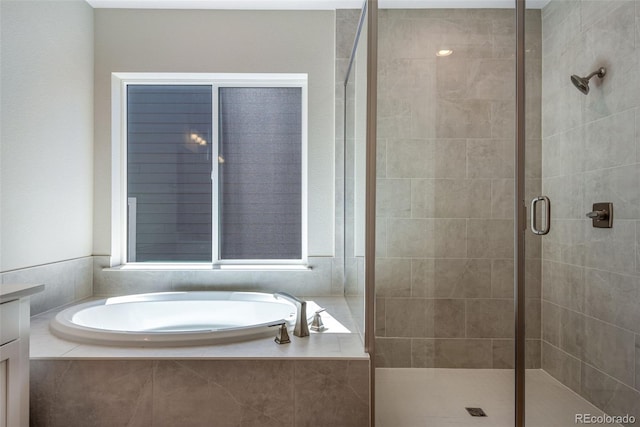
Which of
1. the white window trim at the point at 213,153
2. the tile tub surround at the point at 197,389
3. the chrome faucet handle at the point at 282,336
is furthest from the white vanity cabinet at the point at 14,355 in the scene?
the white window trim at the point at 213,153

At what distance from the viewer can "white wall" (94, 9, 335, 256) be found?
8.46 feet

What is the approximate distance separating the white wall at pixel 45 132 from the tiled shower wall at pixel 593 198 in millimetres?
2534

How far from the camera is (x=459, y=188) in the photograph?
1346mm

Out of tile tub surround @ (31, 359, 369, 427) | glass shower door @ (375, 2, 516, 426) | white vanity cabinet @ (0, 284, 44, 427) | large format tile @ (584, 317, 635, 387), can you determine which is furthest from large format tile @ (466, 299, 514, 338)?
white vanity cabinet @ (0, 284, 44, 427)

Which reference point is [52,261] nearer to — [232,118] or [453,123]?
[232,118]

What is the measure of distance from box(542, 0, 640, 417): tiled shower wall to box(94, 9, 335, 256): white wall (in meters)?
1.55

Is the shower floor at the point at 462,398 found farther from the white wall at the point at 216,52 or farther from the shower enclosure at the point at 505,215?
the white wall at the point at 216,52

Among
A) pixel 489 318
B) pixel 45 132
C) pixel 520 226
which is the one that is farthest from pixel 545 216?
pixel 45 132

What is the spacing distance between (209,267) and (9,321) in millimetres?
1409

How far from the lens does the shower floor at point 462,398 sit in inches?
48.5

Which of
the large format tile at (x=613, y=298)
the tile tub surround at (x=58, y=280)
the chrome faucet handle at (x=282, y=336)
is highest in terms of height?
the large format tile at (x=613, y=298)

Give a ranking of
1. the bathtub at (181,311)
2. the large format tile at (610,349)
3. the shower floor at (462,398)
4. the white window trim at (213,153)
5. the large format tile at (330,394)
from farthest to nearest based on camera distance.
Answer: the white window trim at (213,153)
the bathtub at (181,311)
the large format tile at (330,394)
the shower floor at (462,398)
the large format tile at (610,349)

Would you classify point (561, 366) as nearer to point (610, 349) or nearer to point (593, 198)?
point (610, 349)

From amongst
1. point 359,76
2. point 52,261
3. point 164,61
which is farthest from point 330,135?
point 52,261
